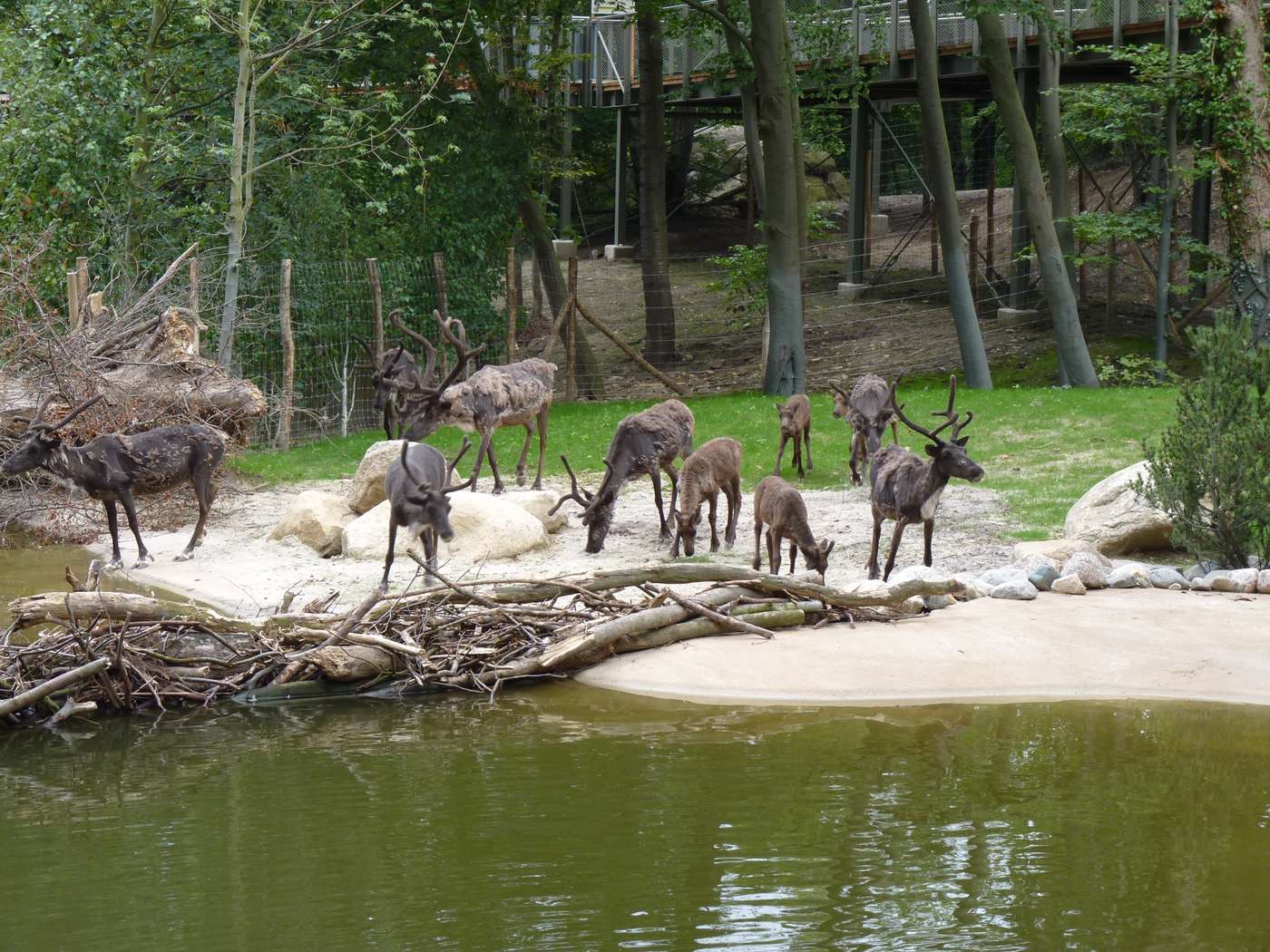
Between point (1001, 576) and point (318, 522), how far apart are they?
6.04m

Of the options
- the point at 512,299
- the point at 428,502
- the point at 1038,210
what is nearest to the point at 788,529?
the point at 428,502

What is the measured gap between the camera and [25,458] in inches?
483

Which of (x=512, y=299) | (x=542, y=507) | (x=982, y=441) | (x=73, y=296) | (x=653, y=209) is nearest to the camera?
(x=542, y=507)

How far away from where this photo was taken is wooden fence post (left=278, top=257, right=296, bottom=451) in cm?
1814

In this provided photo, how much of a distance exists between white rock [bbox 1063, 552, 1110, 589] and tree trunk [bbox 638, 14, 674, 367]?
15.0 metres

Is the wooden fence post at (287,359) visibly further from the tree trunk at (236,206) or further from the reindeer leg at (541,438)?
the reindeer leg at (541,438)

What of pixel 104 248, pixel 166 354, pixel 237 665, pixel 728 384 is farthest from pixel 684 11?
pixel 237 665

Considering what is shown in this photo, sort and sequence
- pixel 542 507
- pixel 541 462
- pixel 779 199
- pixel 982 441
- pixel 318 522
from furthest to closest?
pixel 779 199 → pixel 982 441 → pixel 541 462 → pixel 542 507 → pixel 318 522

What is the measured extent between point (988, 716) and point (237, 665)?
4.49 m

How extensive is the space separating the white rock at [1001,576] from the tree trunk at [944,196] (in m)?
12.0

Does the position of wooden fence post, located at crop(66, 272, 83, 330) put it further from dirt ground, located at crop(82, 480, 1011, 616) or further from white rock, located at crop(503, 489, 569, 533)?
white rock, located at crop(503, 489, 569, 533)

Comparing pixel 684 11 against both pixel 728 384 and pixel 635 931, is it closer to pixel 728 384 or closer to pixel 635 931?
pixel 728 384

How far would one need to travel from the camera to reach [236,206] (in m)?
18.1

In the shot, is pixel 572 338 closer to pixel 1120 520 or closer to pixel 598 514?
pixel 598 514
